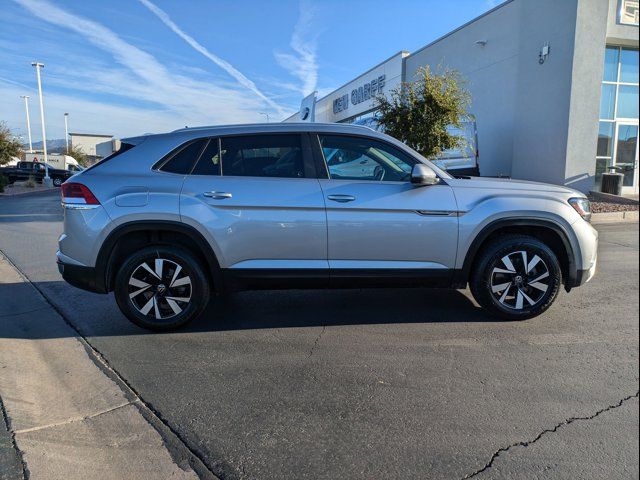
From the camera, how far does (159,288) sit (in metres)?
4.27

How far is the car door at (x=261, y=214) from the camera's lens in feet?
13.6

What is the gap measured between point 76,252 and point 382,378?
286cm

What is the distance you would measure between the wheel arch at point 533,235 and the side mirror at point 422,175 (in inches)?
26.6

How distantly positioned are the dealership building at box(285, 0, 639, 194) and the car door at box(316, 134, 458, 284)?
36.6 ft

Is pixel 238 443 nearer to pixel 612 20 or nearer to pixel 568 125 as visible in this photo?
pixel 568 125

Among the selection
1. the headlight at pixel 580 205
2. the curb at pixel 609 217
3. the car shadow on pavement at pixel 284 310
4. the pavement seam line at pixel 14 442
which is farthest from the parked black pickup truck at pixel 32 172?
the headlight at pixel 580 205

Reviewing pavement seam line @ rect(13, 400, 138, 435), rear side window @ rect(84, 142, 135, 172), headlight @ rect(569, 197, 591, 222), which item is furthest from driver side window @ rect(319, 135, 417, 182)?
pavement seam line @ rect(13, 400, 138, 435)

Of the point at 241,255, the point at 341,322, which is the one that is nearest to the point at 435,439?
the point at 341,322

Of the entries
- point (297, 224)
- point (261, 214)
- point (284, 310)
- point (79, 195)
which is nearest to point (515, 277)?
point (297, 224)

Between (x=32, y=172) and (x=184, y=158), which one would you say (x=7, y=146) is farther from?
(x=184, y=158)

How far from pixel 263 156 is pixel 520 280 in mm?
2655

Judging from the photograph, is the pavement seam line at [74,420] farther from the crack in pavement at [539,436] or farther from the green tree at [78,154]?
the green tree at [78,154]

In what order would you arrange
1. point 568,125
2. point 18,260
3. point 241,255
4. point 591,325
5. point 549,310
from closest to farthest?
point 241,255 < point 591,325 < point 549,310 < point 18,260 < point 568,125

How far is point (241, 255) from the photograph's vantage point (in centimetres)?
420
